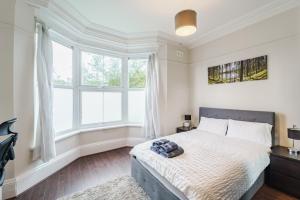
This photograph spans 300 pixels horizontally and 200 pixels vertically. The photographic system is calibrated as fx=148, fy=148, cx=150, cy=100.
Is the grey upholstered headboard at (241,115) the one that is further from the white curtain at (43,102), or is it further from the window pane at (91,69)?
the white curtain at (43,102)

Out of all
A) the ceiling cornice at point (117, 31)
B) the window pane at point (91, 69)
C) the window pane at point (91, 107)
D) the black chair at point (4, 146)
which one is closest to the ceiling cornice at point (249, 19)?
the ceiling cornice at point (117, 31)

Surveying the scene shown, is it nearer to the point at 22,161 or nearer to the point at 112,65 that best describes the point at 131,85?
the point at 112,65

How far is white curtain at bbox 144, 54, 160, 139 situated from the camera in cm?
368

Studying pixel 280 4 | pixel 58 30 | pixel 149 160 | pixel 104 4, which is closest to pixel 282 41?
pixel 280 4

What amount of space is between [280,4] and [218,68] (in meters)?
1.44

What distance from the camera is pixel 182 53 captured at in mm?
4129

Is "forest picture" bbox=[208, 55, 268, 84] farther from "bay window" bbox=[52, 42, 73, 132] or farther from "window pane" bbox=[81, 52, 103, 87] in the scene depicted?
"bay window" bbox=[52, 42, 73, 132]

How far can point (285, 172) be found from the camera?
2049 mm

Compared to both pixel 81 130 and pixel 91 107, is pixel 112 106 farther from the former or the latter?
pixel 81 130

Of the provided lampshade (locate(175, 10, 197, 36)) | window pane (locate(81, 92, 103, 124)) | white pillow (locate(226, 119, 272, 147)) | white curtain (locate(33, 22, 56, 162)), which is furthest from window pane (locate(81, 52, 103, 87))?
white pillow (locate(226, 119, 272, 147))

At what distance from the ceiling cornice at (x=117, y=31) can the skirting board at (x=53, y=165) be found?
243 centimetres

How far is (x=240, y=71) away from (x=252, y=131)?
1.23 m

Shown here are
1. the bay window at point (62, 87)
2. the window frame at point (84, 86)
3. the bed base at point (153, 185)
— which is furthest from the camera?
the window frame at point (84, 86)

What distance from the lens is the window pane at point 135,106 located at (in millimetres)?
4020
